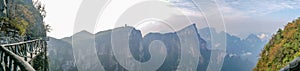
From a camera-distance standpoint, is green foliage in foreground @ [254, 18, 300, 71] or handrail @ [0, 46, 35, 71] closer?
handrail @ [0, 46, 35, 71]

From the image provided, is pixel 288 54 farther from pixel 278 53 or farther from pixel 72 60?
pixel 72 60

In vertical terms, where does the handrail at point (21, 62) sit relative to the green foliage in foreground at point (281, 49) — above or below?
above

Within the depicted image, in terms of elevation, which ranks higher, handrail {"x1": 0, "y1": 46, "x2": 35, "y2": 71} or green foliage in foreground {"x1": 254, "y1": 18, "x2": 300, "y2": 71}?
handrail {"x1": 0, "y1": 46, "x2": 35, "y2": 71}

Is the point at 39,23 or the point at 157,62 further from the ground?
Result: the point at 39,23

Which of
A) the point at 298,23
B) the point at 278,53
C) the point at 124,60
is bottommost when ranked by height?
the point at 124,60

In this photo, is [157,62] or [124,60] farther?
[124,60]

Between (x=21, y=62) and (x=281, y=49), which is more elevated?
(x=21, y=62)

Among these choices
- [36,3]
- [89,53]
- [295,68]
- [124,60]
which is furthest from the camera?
[89,53]

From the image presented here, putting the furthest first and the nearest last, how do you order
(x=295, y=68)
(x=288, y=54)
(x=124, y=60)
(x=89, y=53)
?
(x=89, y=53) < (x=124, y=60) < (x=288, y=54) < (x=295, y=68)

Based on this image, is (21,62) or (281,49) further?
(281,49)

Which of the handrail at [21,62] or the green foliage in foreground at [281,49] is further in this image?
the green foliage in foreground at [281,49]

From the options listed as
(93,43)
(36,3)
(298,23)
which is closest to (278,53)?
(298,23)
